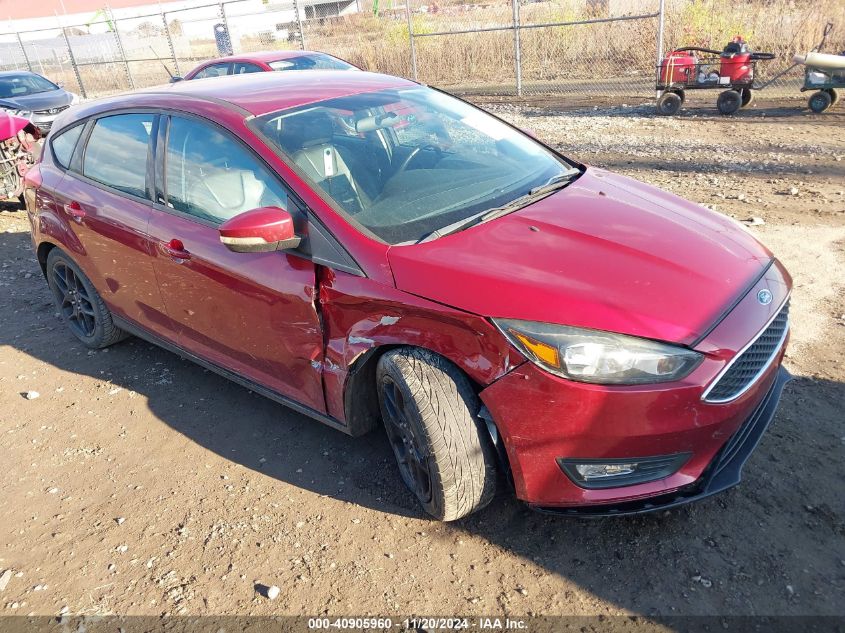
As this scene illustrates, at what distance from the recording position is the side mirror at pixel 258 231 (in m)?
2.61

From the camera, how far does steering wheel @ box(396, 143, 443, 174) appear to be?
10.2ft

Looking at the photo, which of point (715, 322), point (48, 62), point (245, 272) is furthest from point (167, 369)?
point (48, 62)

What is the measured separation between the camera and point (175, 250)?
3.30 m

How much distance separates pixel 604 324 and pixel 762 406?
86cm

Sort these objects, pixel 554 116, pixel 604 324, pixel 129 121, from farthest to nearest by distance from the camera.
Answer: pixel 554 116 < pixel 129 121 < pixel 604 324

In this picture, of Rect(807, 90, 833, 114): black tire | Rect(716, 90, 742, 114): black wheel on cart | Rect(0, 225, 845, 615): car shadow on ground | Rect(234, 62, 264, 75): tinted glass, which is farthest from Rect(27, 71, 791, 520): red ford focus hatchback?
Rect(807, 90, 833, 114): black tire

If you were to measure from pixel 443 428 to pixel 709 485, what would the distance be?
3.23 ft

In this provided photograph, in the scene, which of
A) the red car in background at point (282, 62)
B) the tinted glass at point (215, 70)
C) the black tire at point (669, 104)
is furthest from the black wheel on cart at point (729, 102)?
the tinted glass at point (215, 70)

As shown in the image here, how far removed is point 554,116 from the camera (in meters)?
11.5

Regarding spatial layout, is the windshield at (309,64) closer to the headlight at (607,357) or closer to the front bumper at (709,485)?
the headlight at (607,357)

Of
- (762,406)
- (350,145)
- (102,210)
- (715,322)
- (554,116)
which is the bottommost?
(554,116)

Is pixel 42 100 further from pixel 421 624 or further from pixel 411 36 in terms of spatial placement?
pixel 421 624

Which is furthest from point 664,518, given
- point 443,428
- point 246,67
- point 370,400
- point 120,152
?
point 246,67

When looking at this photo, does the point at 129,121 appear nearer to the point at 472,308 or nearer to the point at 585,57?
the point at 472,308
